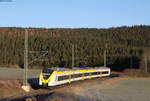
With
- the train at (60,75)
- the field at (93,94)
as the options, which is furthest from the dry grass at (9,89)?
the train at (60,75)

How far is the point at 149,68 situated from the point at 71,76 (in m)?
53.2

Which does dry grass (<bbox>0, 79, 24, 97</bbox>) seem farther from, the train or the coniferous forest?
the coniferous forest

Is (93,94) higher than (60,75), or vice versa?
(60,75)

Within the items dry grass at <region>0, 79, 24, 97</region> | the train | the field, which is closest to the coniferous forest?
the train

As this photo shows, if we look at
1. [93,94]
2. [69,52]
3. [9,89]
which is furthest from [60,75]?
[69,52]

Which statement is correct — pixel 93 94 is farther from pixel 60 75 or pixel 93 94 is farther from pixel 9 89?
pixel 9 89

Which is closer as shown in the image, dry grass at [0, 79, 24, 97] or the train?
dry grass at [0, 79, 24, 97]

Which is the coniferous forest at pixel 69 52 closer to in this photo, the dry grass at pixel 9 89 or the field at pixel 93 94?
the field at pixel 93 94

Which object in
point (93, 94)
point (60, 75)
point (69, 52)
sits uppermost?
point (60, 75)

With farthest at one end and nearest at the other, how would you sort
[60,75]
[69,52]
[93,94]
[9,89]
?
[69,52], [60,75], [93,94], [9,89]

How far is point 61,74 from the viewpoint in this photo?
112ft

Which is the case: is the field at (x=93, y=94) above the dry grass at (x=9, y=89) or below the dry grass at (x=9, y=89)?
below

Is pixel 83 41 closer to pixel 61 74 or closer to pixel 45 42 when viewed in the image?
pixel 45 42

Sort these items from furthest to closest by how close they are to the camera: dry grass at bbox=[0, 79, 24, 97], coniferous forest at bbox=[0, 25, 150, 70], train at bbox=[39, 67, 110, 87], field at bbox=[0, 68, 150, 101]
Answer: coniferous forest at bbox=[0, 25, 150, 70], train at bbox=[39, 67, 110, 87], dry grass at bbox=[0, 79, 24, 97], field at bbox=[0, 68, 150, 101]
